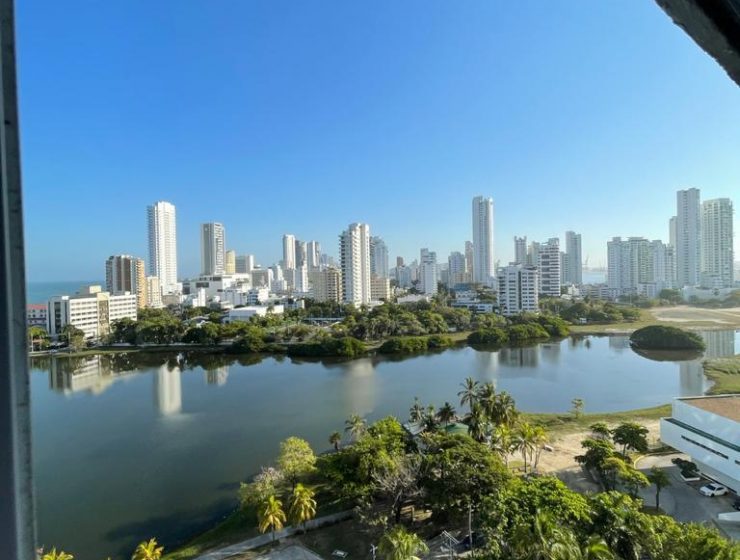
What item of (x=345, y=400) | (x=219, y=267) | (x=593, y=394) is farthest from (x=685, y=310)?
(x=219, y=267)

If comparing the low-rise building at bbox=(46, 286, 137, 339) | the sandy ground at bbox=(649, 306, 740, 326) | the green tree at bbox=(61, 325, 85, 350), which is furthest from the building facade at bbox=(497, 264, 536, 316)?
the low-rise building at bbox=(46, 286, 137, 339)

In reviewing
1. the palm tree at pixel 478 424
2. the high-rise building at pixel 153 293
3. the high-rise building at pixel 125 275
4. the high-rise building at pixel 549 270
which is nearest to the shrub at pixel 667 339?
the palm tree at pixel 478 424

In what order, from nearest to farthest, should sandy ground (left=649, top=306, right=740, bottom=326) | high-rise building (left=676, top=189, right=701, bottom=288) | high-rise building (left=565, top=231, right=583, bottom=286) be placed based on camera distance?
sandy ground (left=649, top=306, right=740, bottom=326)
high-rise building (left=676, top=189, right=701, bottom=288)
high-rise building (left=565, top=231, right=583, bottom=286)

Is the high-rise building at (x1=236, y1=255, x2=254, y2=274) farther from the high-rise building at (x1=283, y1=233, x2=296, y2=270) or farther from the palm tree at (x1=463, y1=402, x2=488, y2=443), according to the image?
the palm tree at (x1=463, y1=402, x2=488, y2=443)

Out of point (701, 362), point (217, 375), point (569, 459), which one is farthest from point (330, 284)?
point (569, 459)

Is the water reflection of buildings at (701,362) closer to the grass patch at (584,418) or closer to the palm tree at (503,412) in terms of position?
the grass patch at (584,418)
